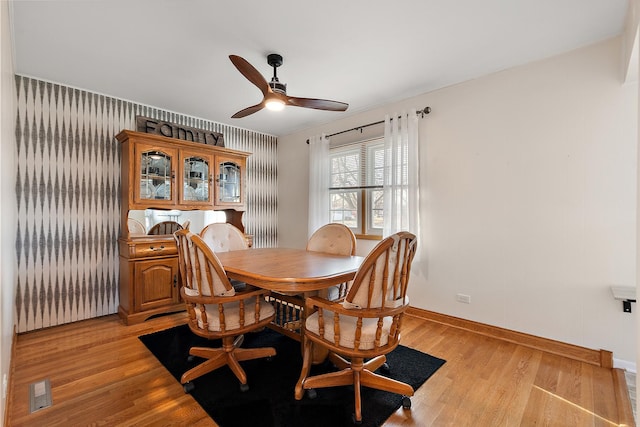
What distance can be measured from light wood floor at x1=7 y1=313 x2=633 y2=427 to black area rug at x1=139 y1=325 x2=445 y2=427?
0.08 metres

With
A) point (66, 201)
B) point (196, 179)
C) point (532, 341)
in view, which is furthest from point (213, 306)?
point (532, 341)

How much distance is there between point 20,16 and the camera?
6.05 ft

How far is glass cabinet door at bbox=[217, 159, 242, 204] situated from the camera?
3.68 metres

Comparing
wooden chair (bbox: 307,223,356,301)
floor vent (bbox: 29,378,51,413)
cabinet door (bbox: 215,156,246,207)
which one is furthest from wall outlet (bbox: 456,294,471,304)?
floor vent (bbox: 29,378,51,413)

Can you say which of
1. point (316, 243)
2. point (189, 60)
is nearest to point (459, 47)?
point (316, 243)

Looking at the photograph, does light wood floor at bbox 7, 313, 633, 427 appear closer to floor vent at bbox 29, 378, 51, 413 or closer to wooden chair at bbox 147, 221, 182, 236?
floor vent at bbox 29, 378, 51, 413

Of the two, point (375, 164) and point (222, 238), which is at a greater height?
point (375, 164)

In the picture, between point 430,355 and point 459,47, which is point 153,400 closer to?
point 430,355

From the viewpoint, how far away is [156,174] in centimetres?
313

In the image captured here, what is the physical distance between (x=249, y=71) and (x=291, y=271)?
1.34 metres

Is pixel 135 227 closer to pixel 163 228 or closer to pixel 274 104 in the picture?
pixel 163 228

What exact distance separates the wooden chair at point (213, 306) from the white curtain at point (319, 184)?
2104mm

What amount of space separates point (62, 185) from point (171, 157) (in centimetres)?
103

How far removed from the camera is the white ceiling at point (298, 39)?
1.79 meters
